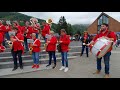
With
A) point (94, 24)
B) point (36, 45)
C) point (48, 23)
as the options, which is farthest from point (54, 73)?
point (94, 24)

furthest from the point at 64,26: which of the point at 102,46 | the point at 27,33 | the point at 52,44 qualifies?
the point at 102,46

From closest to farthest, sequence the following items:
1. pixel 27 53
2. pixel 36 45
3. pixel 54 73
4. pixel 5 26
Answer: pixel 54 73 < pixel 36 45 < pixel 27 53 < pixel 5 26

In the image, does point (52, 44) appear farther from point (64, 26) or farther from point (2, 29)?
point (64, 26)

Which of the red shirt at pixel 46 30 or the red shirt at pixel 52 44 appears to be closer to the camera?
the red shirt at pixel 52 44

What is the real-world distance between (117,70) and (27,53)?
4.18m

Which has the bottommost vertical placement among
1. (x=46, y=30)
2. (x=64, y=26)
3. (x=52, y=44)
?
(x=52, y=44)

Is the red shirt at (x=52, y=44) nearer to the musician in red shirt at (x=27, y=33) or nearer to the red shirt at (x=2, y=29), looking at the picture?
the musician in red shirt at (x=27, y=33)

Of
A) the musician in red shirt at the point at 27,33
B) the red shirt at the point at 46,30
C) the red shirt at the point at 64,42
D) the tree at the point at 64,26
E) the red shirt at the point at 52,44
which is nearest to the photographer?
the red shirt at the point at 64,42

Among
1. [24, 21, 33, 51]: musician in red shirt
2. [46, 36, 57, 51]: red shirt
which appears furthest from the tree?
[46, 36, 57, 51]: red shirt

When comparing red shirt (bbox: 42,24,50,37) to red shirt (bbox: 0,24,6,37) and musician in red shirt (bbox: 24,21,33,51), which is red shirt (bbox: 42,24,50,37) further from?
red shirt (bbox: 0,24,6,37)

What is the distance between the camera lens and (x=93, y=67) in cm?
873

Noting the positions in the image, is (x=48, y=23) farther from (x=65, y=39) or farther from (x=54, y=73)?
(x=54, y=73)

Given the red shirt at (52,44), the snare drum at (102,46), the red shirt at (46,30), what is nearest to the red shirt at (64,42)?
the red shirt at (52,44)
